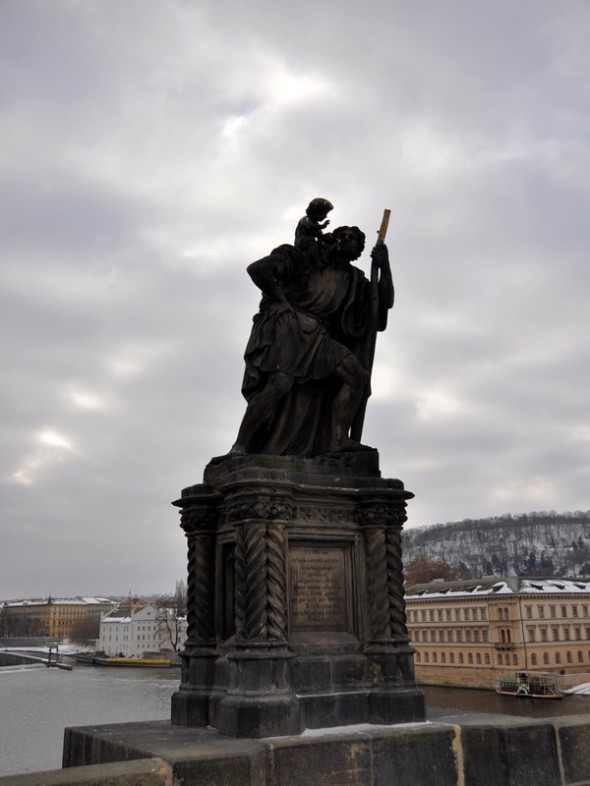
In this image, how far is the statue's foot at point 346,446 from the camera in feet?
27.3

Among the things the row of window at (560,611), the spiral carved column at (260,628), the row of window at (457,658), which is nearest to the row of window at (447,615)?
the row of window at (457,658)

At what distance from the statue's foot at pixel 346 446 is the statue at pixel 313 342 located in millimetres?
13

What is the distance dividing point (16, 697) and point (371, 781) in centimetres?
6580

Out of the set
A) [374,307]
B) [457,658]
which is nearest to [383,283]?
[374,307]

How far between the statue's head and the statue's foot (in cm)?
226

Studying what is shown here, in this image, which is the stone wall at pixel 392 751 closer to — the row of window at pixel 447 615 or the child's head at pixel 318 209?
the child's head at pixel 318 209

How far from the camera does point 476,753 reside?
21.9ft

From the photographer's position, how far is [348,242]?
9109 millimetres

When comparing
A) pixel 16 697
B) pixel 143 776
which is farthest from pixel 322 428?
pixel 16 697

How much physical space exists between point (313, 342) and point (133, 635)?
13389 centimetres

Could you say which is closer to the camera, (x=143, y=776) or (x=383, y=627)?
(x=143, y=776)

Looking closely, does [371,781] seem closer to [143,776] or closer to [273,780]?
[273,780]

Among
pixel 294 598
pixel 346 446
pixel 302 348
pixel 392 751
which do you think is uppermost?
pixel 302 348

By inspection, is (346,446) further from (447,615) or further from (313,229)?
(447,615)
